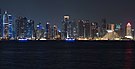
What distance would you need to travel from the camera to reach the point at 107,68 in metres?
64.4

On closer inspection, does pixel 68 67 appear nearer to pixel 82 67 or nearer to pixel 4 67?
pixel 82 67

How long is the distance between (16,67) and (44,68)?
4545mm

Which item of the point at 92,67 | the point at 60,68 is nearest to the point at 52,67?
the point at 60,68

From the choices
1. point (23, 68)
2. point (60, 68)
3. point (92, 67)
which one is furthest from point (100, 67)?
point (23, 68)

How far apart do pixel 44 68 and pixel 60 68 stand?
234 cm

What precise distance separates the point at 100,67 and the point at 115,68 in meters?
2.84

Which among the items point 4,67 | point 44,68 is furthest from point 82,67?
point 4,67

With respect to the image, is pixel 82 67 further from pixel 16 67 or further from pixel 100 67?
pixel 16 67

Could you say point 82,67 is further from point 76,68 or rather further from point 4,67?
point 4,67

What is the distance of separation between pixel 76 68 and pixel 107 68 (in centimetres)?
453

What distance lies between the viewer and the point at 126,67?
66688 millimetres

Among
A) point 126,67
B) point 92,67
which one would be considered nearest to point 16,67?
point 92,67

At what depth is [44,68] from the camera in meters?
64.6

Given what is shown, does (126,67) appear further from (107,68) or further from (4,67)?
(4,67)
